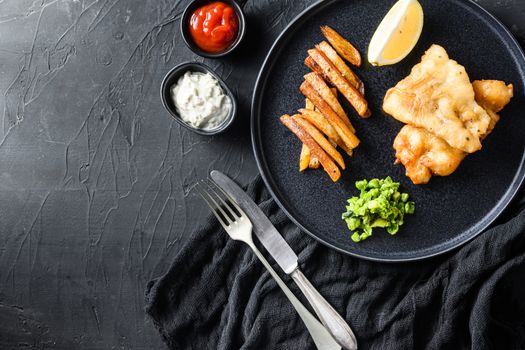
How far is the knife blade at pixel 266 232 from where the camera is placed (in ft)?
16.0

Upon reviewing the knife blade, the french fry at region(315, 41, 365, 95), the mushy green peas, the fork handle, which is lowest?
the fork handle

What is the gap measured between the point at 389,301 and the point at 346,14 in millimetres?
2581

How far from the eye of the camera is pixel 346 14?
506cm

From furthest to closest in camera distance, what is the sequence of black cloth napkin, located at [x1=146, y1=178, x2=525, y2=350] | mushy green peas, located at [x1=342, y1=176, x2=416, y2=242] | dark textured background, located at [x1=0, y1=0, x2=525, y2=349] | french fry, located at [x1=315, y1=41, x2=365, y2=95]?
dark textured background, located at [x1=0, y1=0, x2=525, y2=349] → french fry, located at [x1=315, y1=41, x2=365, y2=95] → mushy green peas, located at [x1=342, y1=176, x2=416, y2=242] → black cloth napkin, located at [x1=146, y1=178, x2=525, y2=350]

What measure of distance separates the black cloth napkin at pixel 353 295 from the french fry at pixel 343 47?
4.48ft

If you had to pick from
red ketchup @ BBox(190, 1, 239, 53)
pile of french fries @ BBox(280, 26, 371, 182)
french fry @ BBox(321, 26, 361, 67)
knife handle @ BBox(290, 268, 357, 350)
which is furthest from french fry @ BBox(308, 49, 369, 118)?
knife handle @ BBox(290, 268, 357, 350)

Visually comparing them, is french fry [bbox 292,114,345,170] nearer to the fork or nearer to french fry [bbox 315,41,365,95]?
french fry [bbox 315,41,365,95]

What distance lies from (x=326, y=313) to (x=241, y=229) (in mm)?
1035

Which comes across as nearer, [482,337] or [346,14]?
[482,337]

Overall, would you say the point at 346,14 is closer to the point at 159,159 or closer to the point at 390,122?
the point at 390,122

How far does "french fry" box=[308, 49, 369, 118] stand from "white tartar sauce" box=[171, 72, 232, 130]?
→ 2.87 feet

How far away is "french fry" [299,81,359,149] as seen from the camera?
474 centimetres

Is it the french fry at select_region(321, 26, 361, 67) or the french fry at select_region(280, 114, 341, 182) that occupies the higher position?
the french fry at select_region(321, 26, 361, 67)

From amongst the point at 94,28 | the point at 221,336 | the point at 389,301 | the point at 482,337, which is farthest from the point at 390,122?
the point at 94,28
